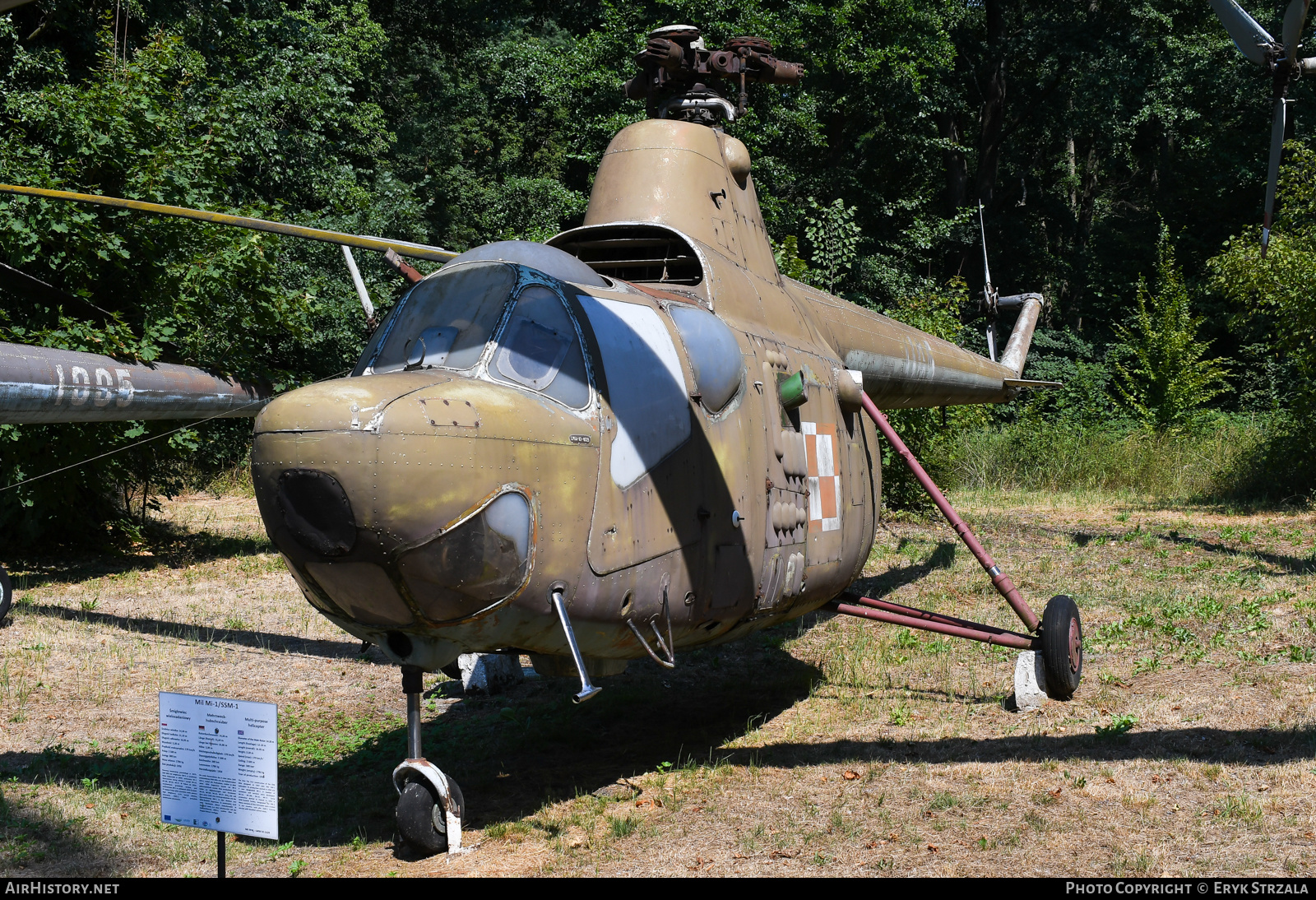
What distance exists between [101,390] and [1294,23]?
11100mm

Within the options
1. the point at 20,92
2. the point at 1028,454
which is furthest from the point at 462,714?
the point at 1028,454

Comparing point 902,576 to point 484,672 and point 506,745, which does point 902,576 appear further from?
point 506,745

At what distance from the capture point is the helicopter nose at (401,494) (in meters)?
4.21

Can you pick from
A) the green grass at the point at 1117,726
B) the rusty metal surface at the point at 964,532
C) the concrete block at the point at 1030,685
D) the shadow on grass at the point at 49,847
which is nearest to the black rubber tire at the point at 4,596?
the shadow on grass at the point at 49,847

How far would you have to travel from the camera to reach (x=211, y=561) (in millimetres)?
14125

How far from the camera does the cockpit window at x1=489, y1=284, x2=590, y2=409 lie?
194 inches

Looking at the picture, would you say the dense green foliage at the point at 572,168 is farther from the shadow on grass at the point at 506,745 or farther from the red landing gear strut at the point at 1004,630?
the red landing gear strut at the point at 1004,630

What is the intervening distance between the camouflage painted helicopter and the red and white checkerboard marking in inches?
1.1

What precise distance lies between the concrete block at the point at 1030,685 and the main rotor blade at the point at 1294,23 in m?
5.61

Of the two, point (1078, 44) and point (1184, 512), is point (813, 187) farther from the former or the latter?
point (1184, 512)

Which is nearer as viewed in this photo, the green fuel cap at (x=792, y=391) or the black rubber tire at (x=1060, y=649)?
the green fuel cap at (x=792, y=391)

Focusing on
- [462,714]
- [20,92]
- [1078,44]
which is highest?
[1078,44]

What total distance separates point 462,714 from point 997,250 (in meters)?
29.2

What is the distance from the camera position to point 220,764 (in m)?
4.21
